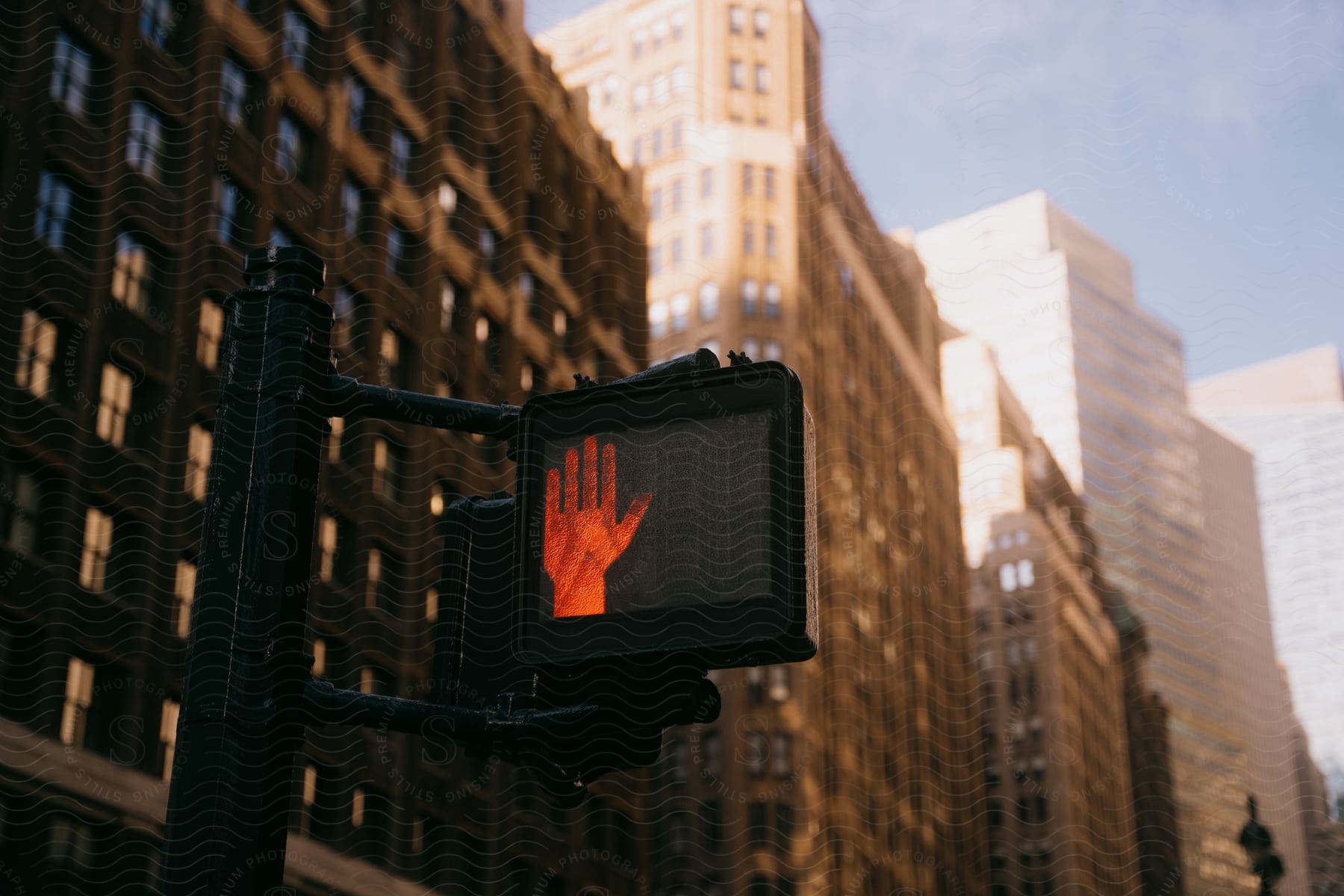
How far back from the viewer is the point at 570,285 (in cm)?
3703

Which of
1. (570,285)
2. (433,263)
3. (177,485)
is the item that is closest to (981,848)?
(570,285)

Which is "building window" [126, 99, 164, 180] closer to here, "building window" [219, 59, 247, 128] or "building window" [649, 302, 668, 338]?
"building window" [219, 59, 247, 128]

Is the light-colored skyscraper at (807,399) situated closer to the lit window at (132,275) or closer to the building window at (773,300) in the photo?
the building window at (773,300)

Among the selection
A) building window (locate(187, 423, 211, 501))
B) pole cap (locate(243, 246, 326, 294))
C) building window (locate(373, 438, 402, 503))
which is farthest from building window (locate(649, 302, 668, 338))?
pole cap (locate(243, 246, 326, 294))

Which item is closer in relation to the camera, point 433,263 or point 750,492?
point 750,492

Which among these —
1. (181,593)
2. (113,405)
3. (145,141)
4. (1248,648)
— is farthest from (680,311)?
(1248,648)

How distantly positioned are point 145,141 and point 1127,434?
112 meters

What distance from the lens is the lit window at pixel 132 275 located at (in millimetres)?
20781

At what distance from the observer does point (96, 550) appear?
19.3 metres

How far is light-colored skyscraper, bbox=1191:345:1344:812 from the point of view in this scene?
367ft

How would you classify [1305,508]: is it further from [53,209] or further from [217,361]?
[217,361]

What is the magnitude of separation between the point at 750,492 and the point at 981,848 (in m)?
88.4

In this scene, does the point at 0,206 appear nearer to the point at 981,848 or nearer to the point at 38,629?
the point at 38,629

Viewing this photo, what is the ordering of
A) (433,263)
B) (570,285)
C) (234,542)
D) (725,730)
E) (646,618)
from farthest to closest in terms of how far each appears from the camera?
(725,730)
(570,285)
(433,263)
(234,542)
(646,618)
